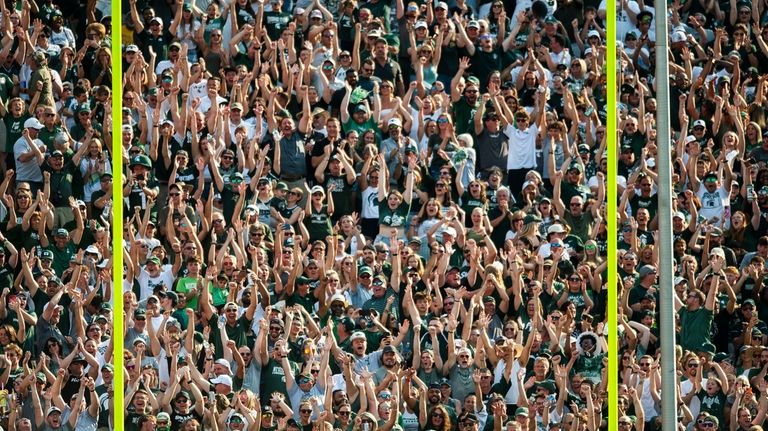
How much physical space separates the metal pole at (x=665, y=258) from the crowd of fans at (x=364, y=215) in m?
3.11

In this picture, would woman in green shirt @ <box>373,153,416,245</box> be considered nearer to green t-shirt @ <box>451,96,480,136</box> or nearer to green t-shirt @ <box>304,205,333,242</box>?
green t-shirt @ <box>304,205,333,242</box>

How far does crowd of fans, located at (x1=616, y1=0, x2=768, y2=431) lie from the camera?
1549 centimetres

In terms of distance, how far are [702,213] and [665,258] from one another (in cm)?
505

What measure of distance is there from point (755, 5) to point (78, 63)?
6.42m

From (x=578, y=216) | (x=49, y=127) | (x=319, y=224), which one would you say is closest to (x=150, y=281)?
(x=319, y=224)

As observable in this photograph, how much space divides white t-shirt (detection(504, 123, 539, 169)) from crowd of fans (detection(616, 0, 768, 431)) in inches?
32.1

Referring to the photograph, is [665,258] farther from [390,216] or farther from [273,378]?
[390,216]

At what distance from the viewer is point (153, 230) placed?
52.7 ft

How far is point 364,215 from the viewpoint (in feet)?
54.8

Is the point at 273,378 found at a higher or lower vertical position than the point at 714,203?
lower

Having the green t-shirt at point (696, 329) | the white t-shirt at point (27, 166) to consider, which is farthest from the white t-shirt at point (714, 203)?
the white t-shirt at point (27, 166)

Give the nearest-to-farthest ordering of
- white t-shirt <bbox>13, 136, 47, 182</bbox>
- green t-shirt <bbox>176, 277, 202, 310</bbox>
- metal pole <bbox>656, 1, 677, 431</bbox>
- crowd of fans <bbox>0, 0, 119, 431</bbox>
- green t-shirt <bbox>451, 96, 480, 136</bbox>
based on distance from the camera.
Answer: metal pole <bbox>656, 1, 677, 431</bbox>, crowd of fans <bbox>0, 0, 119, 431</bbox>, green t-shirt <bbox>176, 277, 202, 310</bbox>, white t-shirt <bbox>13, 136, 47, 182</bbox>, green t-shirt <bbox>451, 96, 480, 136</bbox>

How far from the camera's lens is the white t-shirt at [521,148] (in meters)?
17.2

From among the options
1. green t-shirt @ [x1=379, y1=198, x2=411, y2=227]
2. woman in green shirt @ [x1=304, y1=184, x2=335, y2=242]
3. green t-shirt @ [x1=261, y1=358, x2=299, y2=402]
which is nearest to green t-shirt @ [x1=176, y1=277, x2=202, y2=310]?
green t-shirt @ [x1=261, y1=358, x2=299, y2=402]
